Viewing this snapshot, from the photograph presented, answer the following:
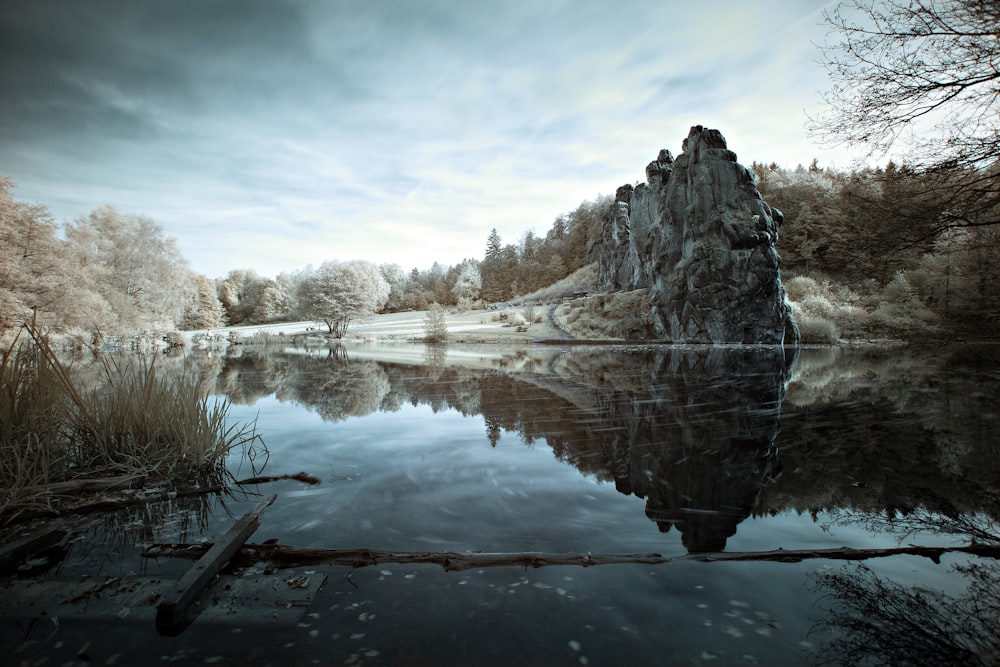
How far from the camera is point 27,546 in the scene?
262 cm

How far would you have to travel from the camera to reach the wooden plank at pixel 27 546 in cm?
246

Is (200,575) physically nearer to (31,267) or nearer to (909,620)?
(909,620)

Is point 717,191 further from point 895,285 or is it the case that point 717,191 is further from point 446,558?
point 446,558

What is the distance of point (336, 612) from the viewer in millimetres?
2086

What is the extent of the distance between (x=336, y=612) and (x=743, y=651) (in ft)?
5.92

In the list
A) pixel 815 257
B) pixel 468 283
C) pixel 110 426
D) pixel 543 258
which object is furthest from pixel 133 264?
pixel 815 257

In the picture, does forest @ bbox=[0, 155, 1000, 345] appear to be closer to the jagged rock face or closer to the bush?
the bush

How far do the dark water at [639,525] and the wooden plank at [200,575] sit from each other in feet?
0.36

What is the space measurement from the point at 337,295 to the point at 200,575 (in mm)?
32563

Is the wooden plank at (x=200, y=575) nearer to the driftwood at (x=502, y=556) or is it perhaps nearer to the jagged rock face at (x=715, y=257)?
the driftwood at (x=502, y=556)

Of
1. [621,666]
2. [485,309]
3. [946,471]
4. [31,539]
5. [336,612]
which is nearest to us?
[621,666]

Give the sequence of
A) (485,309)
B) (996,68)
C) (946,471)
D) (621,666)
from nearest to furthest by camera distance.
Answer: (621,666) < (946,471) < (996,68) < (485,309)

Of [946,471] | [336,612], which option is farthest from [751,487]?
[336,612]

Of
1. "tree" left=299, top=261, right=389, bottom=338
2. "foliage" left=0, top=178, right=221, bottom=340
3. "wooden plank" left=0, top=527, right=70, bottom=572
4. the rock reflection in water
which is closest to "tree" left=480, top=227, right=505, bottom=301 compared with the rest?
"tree" left=299, top=261, right=389, bottom=338
